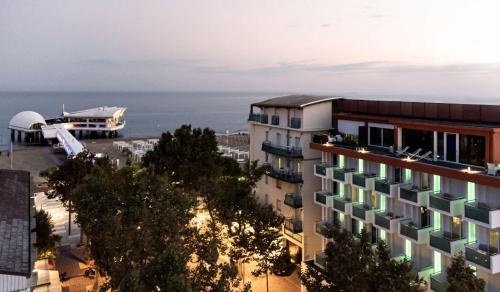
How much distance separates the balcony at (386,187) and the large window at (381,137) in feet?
10.8

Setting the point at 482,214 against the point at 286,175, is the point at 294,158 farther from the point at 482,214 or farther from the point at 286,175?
the point at 482,214

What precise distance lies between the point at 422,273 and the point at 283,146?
1654cm

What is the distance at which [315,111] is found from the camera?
34.9 m

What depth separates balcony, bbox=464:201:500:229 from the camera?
20031mm

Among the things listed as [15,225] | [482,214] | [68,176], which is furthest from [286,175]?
[15,225]

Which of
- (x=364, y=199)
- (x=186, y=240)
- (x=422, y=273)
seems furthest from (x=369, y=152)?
(x=186, y=240)

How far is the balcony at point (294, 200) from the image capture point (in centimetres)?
3566

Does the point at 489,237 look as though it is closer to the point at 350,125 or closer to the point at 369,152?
the point at 369,152

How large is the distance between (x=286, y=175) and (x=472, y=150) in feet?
52.6

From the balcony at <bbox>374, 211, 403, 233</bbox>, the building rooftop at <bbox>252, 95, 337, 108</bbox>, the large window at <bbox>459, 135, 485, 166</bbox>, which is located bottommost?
the balcony at <bbox>374, 211, 403, 233</bbox>

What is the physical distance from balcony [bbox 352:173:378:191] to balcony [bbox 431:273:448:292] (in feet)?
20.9

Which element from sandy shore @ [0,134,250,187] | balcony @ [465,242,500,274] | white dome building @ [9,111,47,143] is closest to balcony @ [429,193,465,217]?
balcony @ [465,242,500,274]

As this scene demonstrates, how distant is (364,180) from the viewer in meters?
27.9

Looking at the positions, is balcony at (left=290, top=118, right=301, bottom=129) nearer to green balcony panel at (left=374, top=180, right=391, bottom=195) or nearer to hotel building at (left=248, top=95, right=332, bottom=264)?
hotel building at (left=248, top=95, right=332, bottom=264)
